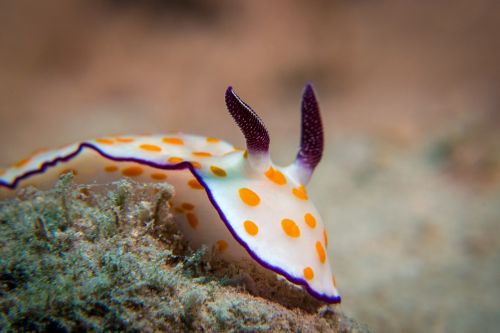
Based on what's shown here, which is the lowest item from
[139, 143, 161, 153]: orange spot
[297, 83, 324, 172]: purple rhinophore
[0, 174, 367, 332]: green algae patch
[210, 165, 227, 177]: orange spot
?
[0, 174, 367, 332]: green algae patch

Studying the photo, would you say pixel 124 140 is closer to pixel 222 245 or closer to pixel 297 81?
pixel 222 245

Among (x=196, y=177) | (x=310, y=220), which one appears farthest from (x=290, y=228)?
(x=196, y=177)

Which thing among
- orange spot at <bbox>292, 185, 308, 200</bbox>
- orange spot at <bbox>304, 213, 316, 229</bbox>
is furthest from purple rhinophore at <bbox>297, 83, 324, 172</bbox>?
orange spot at <bbox>304, 213, 316, 229</bbox>

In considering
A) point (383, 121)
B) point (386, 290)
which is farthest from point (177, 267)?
point (383, 121)

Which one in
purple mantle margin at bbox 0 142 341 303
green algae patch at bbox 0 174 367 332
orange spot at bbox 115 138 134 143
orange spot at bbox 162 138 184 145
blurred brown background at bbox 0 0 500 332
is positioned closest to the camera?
green algae patch at bbox 0 174 367 332

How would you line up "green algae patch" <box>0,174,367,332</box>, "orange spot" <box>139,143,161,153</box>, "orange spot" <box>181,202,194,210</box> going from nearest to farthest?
"green algae patch" <box>0,174,367,332</box> < "orange spot" <box>181,202,194,210</box> < "orange spot" <box>139,143,161,153</box>

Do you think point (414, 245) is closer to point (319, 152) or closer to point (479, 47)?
point (319, 152)

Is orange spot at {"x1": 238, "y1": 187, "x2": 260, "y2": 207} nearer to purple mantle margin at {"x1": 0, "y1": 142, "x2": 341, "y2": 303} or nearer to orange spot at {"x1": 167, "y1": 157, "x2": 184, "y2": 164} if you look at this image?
purple mantle margin at {"x1": 0, "y1": 142, "x2": 341, "y2": 303}
